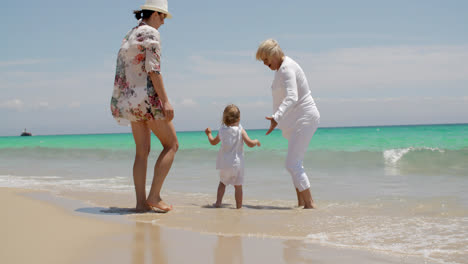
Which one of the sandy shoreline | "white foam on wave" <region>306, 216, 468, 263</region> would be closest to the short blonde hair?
"white foam on wave" <region>306, 216, 468, 263</region>

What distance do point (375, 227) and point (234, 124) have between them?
2045 mm

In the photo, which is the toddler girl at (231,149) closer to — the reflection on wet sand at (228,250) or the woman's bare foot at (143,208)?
the woman's bare foot at (143,208)

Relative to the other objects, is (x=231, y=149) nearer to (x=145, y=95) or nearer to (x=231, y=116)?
(x=231, y=116)

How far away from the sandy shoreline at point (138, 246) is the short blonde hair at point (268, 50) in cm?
209

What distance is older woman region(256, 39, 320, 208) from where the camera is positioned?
4.66 m

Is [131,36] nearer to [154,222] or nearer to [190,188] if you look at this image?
[154,222]

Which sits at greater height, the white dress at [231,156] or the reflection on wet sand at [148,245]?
the white dress at [231,156]

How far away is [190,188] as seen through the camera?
6.84 meters

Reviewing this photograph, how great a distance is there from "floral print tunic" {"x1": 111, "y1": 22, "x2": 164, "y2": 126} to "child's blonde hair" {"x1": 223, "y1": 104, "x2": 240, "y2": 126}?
1094 millimetres

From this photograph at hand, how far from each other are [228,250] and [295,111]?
2290mm

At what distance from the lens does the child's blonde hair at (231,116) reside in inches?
197

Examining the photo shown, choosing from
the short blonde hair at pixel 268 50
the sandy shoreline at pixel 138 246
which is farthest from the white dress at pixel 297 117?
the sandy shoreline at pixel 138 246

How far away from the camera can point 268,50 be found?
4.70 meters

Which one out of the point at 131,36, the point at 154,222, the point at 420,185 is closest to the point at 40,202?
the point at 154,222
